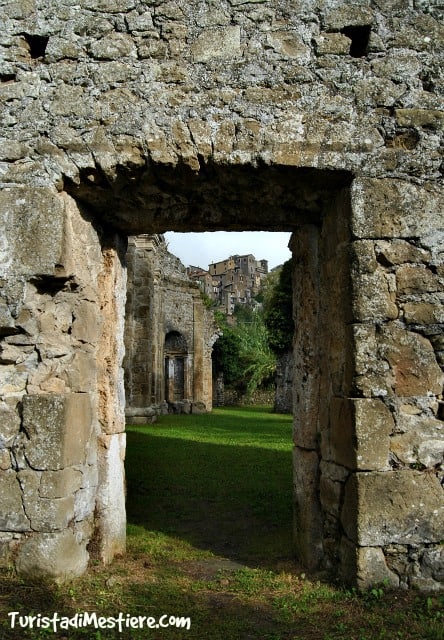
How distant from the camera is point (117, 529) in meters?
4.57

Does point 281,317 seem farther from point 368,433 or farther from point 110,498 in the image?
point 368,433

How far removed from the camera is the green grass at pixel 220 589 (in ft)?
10.8

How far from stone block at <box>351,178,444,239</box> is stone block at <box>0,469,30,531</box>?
9.48 feet

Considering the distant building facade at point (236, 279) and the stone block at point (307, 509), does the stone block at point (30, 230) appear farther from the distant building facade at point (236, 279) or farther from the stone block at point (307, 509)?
the distant building facade at point (236, 279)

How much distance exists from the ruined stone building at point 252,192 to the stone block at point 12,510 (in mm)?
13

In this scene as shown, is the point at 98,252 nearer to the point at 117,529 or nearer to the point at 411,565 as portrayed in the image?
the point at 117,529

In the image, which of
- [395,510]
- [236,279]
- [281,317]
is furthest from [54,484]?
[236,279]

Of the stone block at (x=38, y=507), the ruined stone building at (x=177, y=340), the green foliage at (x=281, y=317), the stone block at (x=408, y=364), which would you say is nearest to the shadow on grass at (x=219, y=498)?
the stone block at (x=38, y=507)

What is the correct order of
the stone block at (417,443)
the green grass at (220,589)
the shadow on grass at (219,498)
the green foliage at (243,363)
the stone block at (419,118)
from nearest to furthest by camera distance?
the green grass at (220,589)
the stone block at (417,443)
the stone block at (419,118)
the shadow on grass at (219,498)
the green foliage at (243,363)

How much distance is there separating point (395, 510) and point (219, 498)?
3.78 m

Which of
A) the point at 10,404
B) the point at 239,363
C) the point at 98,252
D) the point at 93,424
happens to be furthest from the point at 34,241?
the point at 239,363

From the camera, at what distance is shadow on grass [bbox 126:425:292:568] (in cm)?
525

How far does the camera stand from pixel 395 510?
3.64 meters

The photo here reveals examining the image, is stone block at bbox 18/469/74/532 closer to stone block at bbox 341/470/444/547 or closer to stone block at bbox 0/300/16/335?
stone block at bbox 0/300/16/335
